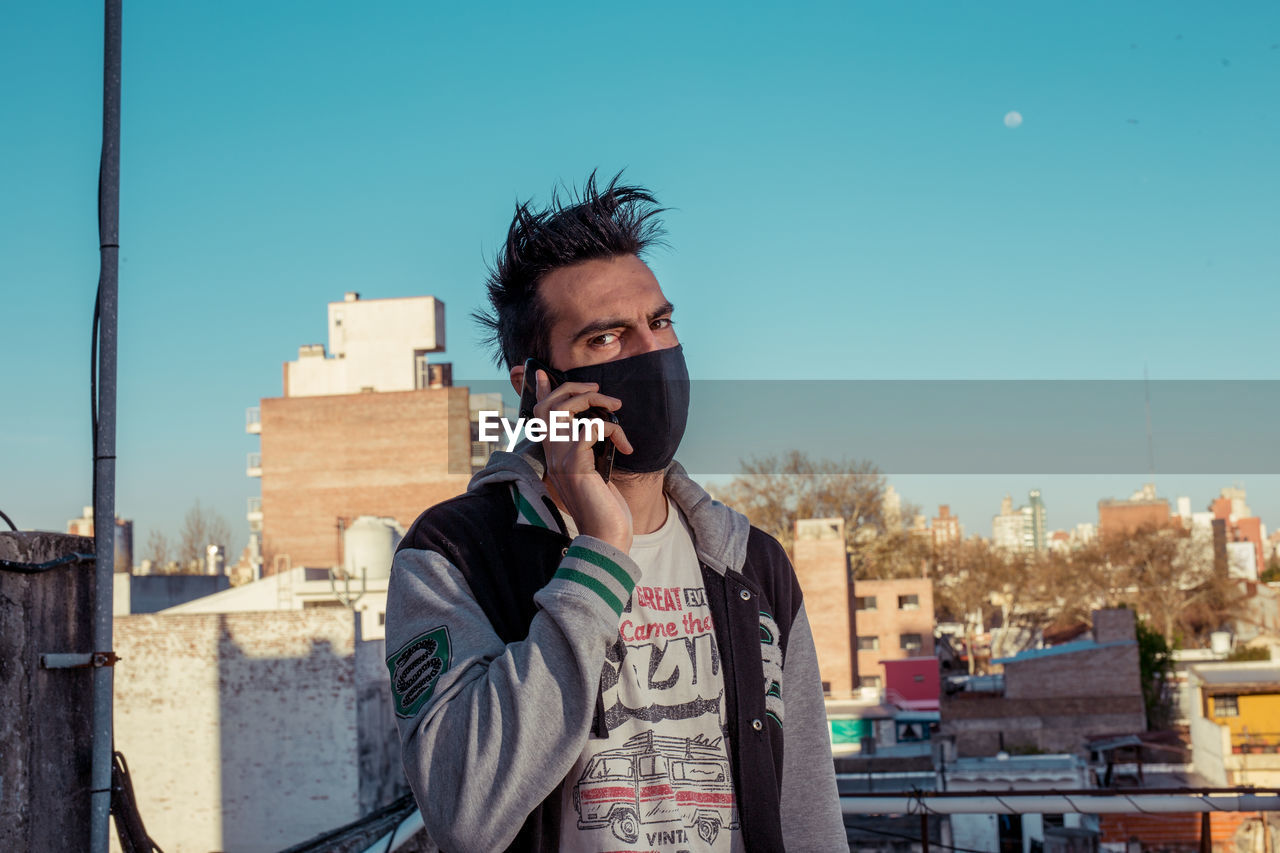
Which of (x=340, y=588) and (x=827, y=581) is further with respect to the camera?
(x=827, y=581)

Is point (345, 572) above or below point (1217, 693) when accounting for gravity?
above

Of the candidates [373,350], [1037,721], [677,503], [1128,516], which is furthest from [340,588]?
[1128,516]

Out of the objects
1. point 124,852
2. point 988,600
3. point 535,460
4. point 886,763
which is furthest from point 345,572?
point 988,600

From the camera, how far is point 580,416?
1933mm

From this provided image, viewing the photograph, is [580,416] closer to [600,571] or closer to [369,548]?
[600,571]

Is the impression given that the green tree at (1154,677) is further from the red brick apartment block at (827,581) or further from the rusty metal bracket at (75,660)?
the rusty metal bracket at (75,660)

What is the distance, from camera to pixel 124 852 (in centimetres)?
396

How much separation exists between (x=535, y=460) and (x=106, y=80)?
7.74 feet

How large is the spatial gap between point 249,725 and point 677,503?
78.4 feet

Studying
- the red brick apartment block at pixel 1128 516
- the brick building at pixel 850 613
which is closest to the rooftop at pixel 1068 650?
the brick building at pixel 850 613

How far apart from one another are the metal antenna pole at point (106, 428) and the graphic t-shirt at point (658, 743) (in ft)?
6.69

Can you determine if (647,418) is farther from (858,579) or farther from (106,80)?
(858,579)

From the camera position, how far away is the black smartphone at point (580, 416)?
1967 mm

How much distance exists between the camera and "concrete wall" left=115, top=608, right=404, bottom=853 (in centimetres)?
2303
